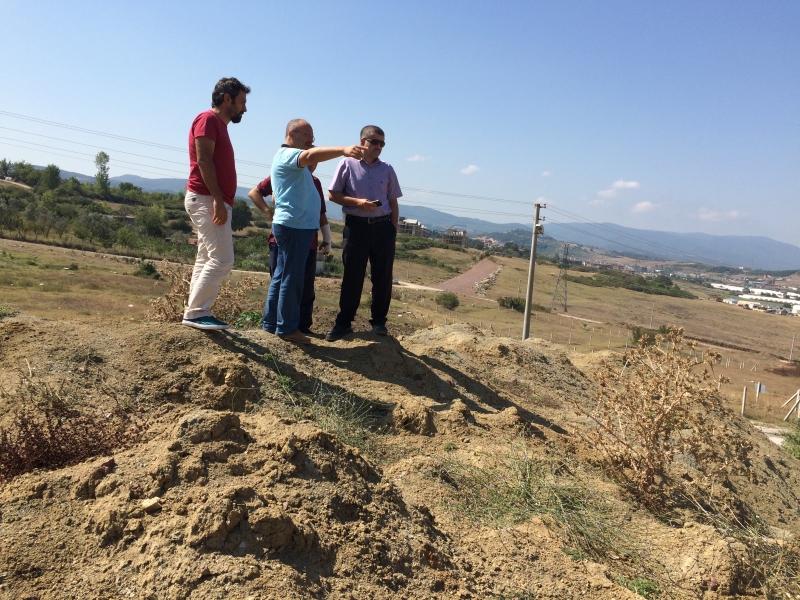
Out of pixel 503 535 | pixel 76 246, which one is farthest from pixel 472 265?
pixel 503 535

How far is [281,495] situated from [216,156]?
279 centimetres

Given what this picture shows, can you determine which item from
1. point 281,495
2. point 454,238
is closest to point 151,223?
point 281,495

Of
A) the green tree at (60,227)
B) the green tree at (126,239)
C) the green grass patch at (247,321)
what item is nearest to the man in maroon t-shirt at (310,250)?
the green grass patch at (247,321)

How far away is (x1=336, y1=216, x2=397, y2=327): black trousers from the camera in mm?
5355

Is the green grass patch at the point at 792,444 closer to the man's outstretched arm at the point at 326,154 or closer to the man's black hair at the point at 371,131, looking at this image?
the man's black hair at the point at 371,131

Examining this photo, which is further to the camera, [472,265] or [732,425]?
[472,265]

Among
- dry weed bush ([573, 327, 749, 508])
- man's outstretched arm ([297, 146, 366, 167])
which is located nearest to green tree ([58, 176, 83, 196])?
man's outstretched arm ([297, 146, 366, 167])

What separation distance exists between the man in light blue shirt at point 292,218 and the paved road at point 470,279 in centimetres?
4690

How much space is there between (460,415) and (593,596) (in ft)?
6.08

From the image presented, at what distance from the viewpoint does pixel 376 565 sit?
7.28 feet

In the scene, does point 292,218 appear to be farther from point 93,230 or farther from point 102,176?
point 102,176

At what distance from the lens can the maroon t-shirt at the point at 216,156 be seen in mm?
4098

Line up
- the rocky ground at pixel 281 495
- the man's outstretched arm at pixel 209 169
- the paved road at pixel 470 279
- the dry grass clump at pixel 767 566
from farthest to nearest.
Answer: the paved road at pixel 470 279, the man's outstretched arm at pixel 209 169, the dry grass clump at pixel 767 566, the rocky ground at pixel 281 495

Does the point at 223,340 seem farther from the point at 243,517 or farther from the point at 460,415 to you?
the point at 243,517
